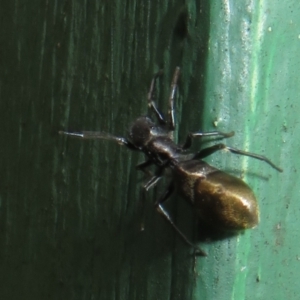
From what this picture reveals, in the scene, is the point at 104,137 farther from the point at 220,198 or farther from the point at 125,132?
the point at 220,198

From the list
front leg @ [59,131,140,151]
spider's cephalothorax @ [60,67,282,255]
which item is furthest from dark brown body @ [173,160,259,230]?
front leg @ [59,131,140,151]

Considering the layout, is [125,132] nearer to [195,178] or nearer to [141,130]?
[141,130]

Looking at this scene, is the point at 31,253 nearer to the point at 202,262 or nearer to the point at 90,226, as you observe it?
the point at 90,226

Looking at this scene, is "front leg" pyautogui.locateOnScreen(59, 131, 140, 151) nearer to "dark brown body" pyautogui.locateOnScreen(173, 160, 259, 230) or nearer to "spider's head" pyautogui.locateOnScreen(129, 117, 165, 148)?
"spider's head" pyautogui.locateOnScreen(129, 117, 165, 148)

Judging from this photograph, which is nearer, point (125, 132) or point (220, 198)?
point (220, 198)

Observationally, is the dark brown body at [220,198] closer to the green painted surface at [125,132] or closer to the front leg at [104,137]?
the green painted surface at [125,132]

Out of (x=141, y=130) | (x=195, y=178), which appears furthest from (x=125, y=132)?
(x=195, y=178)
